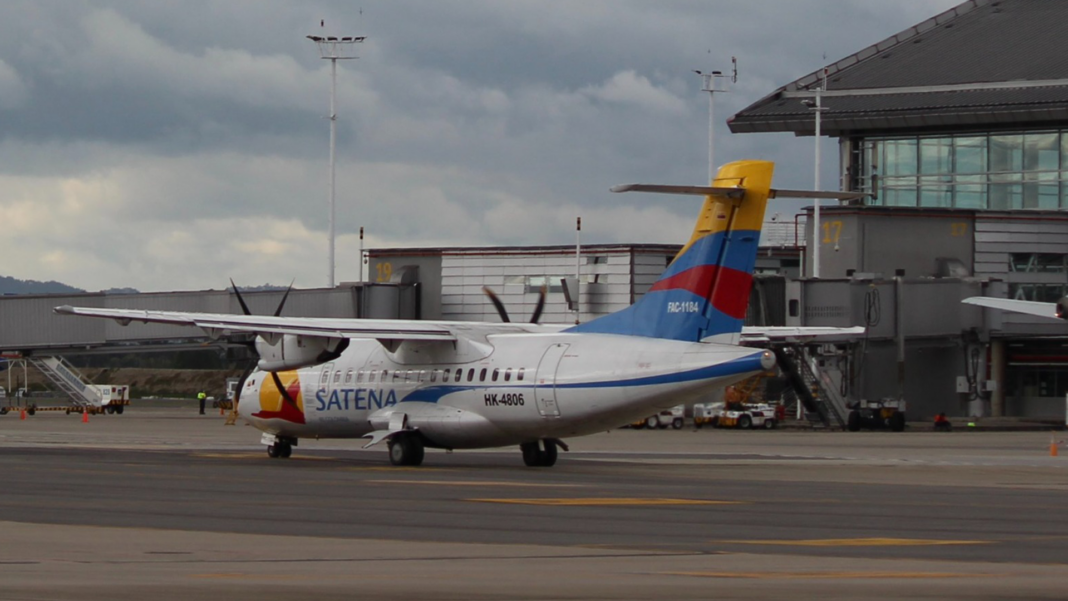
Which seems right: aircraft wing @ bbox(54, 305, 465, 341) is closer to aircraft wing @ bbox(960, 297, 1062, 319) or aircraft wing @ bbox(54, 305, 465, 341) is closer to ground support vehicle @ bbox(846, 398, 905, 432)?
aircraft wing @ bbox(960, 297, 1062, 319)

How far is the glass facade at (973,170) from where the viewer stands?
280 ft

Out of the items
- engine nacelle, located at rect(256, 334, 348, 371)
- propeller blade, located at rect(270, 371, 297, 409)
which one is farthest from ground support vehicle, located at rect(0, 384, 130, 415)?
engine nacelle, located at rect(256, 334, 348, 371)

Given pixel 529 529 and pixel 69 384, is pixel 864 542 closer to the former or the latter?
pixel 529 529

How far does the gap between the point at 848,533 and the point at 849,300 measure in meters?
51.3

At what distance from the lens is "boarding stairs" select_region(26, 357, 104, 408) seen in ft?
307

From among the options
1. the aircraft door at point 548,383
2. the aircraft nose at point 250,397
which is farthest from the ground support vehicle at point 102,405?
the aircraft door at point 548,383

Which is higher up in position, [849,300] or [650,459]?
[849,300]

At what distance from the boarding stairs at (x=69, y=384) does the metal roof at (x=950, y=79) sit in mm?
44146

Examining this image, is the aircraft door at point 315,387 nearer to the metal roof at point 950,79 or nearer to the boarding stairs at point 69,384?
the metal roof at point 950,79

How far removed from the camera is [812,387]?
68.8 m

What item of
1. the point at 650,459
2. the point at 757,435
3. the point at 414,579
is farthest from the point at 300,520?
the point at 757,435

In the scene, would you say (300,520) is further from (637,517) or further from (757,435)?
(757,435)

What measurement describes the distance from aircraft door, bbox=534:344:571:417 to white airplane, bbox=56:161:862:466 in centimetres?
4

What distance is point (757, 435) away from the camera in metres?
59.4
